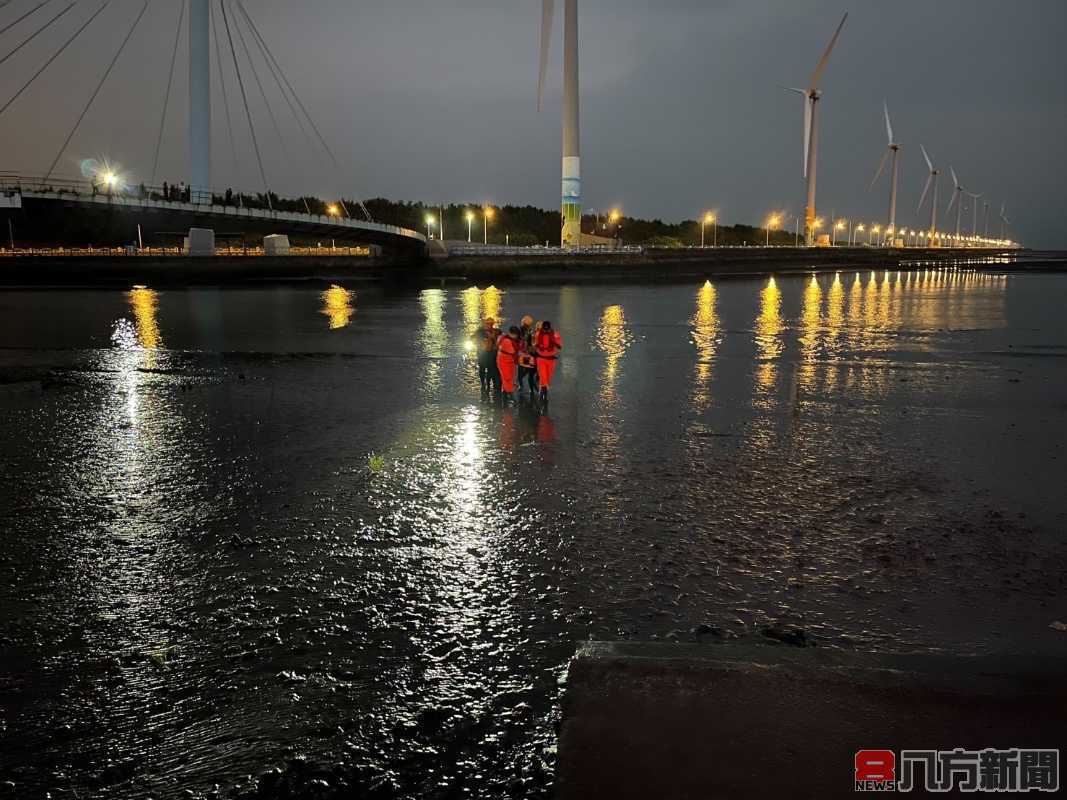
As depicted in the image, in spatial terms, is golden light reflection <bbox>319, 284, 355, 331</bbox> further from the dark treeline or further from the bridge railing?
the dark treeline

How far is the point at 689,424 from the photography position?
10.7m

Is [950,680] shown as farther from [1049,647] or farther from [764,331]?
[764,331]

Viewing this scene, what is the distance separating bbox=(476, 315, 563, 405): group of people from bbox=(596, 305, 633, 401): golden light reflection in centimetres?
117

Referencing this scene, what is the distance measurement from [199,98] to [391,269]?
22.5 meters

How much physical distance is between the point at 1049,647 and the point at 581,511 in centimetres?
348

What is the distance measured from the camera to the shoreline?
5878 cm

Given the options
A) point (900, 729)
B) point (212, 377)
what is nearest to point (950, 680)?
point (900, 729)

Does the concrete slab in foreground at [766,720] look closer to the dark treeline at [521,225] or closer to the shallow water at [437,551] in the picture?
the shallow water at [437,551]

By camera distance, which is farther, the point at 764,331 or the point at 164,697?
the point at 764,331

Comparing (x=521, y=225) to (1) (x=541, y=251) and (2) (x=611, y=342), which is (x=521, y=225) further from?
(2) (x=611, y=342)

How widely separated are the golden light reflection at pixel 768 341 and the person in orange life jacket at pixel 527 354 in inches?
159

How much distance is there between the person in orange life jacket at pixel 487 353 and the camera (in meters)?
12.8

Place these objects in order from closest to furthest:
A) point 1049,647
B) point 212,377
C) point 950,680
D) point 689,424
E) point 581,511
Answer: point 950,680
point 1049,647
point 581,511
point 689,424
point 212,377

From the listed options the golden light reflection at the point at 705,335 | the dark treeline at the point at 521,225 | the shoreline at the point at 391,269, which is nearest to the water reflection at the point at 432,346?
the golden light reflection at the point at 705,335
